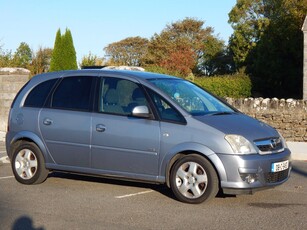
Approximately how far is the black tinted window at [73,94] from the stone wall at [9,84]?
9.31 meters

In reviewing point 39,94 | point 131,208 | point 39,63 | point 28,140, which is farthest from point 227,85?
point 131,208

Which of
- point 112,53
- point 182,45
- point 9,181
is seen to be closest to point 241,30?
point 182,45

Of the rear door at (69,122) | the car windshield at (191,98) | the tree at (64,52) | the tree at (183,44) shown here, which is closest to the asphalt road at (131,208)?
the rear door at (69,122)

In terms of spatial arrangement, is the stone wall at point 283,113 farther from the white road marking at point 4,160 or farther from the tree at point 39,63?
the tree at point 39,63

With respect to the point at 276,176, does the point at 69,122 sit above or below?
above

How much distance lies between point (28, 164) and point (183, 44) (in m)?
59.3

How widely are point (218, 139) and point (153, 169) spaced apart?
3.30 feet

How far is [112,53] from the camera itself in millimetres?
89438

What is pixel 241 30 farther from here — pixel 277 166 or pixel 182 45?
pixel 277 166

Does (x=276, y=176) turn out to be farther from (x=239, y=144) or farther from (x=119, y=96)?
(x=119, y=96)

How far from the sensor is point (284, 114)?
1655 cm

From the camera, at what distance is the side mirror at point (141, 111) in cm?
786

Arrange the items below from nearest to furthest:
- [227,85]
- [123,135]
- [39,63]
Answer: [123,135]
[39,63]
[227,85]

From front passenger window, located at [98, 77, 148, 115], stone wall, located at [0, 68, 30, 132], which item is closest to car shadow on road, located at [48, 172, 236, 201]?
front passenger window, located at [98, 77, 148, 115]
